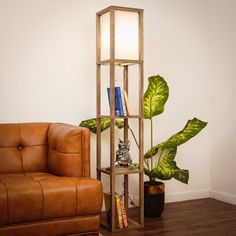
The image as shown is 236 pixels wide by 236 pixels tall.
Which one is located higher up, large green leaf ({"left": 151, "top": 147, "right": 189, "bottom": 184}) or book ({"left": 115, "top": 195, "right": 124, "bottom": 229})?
large green leaf ({"left": 151, "top": 147, "right": 189, "bottom": 184})

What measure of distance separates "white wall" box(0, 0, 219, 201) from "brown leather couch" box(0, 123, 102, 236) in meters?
0.33

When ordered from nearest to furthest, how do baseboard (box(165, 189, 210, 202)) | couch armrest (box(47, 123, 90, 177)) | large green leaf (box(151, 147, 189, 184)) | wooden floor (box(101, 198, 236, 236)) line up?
couch armrest (box(47, 123, 90, 177))
wooden floor (box(101, 198, 236, 236))
large green leaf (box(151, 147, 189, 184))
baseboard (box(165, 189, 210, 202))

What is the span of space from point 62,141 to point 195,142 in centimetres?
171

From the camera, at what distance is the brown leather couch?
2.42 meters

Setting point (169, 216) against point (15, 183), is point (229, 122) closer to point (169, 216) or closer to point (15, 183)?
point (169, 216)

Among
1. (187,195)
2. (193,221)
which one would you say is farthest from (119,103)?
(187,195)

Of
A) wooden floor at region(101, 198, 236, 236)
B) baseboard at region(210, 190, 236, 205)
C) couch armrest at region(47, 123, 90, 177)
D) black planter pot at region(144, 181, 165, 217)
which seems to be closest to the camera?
couch armrest at region(47, 123, 90, 177)

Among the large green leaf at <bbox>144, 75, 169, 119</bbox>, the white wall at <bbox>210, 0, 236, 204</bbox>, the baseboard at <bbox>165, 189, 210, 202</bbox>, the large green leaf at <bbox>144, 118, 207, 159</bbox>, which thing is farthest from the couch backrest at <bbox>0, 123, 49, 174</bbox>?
the white wall at <bbox>210, 0, 236, 204</bbox>

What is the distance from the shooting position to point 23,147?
3.05m

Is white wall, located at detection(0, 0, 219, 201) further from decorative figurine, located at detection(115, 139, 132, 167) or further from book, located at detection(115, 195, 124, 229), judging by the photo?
book, located at detection(115, 195, 124, 229)

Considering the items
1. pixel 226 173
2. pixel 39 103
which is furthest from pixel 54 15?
pixel 226 173

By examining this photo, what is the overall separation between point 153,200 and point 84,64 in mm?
1283

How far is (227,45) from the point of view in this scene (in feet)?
12.6

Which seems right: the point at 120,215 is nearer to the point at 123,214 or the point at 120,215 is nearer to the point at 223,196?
the point at 123,214
